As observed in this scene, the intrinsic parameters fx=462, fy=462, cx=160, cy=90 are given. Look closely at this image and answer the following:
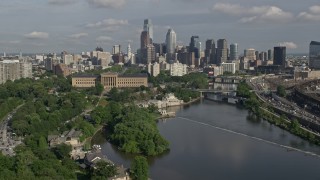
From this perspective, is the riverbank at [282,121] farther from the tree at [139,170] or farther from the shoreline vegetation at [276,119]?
the tree at [139,170]

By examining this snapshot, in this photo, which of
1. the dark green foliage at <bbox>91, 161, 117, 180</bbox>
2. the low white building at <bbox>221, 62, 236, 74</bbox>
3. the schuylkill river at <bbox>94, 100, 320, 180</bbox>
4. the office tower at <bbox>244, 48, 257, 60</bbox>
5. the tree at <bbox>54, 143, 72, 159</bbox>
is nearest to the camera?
the dark green foliage at <bbox>91, 161, 117, 180</bbox>

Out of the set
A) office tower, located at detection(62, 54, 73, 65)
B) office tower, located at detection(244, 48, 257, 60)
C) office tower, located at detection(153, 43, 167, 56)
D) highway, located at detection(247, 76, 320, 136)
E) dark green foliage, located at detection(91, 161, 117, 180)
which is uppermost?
office tower, located at detection(153, 43, 167, 56)

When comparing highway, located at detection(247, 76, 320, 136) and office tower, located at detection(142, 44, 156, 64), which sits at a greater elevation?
office tower, located at detection(142, 44, 156, 64)

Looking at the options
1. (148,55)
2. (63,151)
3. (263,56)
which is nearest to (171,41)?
(148,55)

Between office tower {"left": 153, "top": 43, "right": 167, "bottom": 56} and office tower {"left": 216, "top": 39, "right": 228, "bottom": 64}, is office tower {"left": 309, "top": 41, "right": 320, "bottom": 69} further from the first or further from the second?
office tower {"left": 153, "top": 43, "right": 167, "bottom": 56}

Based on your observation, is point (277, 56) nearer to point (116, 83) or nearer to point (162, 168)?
point (116, 83)

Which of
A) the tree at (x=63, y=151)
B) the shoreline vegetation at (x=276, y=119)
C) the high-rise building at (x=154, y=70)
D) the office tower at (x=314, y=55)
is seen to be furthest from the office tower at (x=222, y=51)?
the tree at (x=63, y=151)

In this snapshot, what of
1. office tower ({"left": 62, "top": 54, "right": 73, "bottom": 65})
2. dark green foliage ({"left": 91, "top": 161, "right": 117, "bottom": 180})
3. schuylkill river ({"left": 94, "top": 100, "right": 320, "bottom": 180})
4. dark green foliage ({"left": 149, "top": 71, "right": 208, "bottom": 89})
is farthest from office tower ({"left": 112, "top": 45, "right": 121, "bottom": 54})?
dark green foliage ({"left": 91, "top": 161, "right": 117, "bottom": 180})
